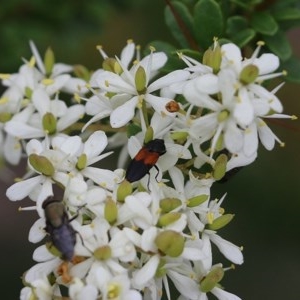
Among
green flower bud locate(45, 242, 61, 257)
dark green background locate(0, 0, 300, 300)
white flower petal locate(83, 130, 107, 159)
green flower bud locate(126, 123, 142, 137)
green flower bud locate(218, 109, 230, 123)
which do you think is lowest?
dark green background locate(0, 0, 300, 300)

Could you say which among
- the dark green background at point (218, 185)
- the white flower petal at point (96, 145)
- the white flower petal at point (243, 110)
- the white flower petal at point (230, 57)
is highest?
the white flower petal at point (230, 57)

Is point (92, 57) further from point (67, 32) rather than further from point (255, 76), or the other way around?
point (255, 76)

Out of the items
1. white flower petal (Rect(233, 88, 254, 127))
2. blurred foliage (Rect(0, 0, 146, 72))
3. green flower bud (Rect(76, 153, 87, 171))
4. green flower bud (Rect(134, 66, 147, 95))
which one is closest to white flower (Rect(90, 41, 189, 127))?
green flower bud (Rect(134, 66, 147, 95))

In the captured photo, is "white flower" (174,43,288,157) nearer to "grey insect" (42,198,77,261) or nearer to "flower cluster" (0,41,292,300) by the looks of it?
"flower cluster" (0,41,292,300)

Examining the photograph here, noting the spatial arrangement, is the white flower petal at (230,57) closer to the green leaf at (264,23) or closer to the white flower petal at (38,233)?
the green leaf at (264,23)

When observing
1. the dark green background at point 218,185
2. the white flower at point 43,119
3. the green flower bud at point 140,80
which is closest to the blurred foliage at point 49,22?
the dark green background at point 218,185

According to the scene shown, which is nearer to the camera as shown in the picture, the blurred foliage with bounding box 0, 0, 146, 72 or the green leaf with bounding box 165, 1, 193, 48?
the green leaf with bounding box 165, 1, 193, 48

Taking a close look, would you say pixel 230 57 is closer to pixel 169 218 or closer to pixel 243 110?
pixel 243 110

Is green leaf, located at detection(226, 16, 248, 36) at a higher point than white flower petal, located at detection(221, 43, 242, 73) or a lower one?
lower
